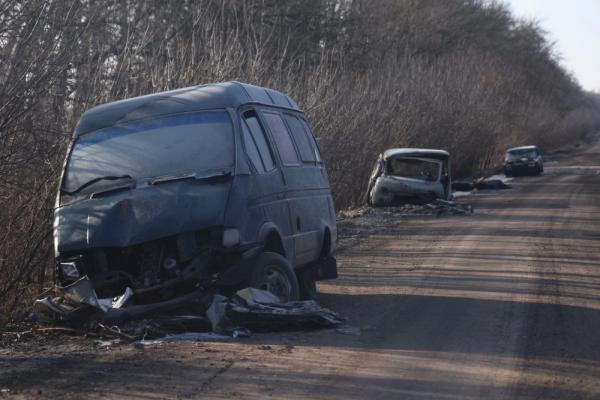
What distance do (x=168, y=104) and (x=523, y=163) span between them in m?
39.4

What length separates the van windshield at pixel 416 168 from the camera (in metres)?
26.0

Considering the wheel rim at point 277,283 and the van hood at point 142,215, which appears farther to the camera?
the wheel rim at point 277,283

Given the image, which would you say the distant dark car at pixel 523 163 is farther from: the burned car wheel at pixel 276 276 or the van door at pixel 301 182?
the burned car wheel at pixel 276 276

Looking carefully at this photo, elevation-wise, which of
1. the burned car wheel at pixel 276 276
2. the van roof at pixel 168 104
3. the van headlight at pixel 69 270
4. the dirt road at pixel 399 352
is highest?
the van roof at pixel 168 104

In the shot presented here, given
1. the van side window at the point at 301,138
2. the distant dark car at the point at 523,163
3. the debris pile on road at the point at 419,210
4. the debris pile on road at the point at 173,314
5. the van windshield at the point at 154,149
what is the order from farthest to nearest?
the distant dark car at the point at 523,163 → the debris pile on road at the point at 419,210 → the van side window at the point at 301,138 → the van windshield at the point at 154,149 → the debris pile on road at the point at 173,314

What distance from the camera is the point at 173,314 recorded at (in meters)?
8.48

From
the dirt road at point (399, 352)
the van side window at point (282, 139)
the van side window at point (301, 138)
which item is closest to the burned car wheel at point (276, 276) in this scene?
the dirt road at point (399, 352)

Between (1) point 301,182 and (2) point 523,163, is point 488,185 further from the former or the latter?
(1) point 301,182

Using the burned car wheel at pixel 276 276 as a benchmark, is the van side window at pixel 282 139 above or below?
above

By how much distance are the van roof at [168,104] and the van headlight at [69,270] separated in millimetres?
1530

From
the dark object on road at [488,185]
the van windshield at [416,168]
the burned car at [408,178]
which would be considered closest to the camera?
the burned car at [408,178]

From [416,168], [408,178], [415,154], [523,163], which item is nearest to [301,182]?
[408,178]

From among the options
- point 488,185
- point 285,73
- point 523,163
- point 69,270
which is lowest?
point 488,185

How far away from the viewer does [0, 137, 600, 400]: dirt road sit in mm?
6516
